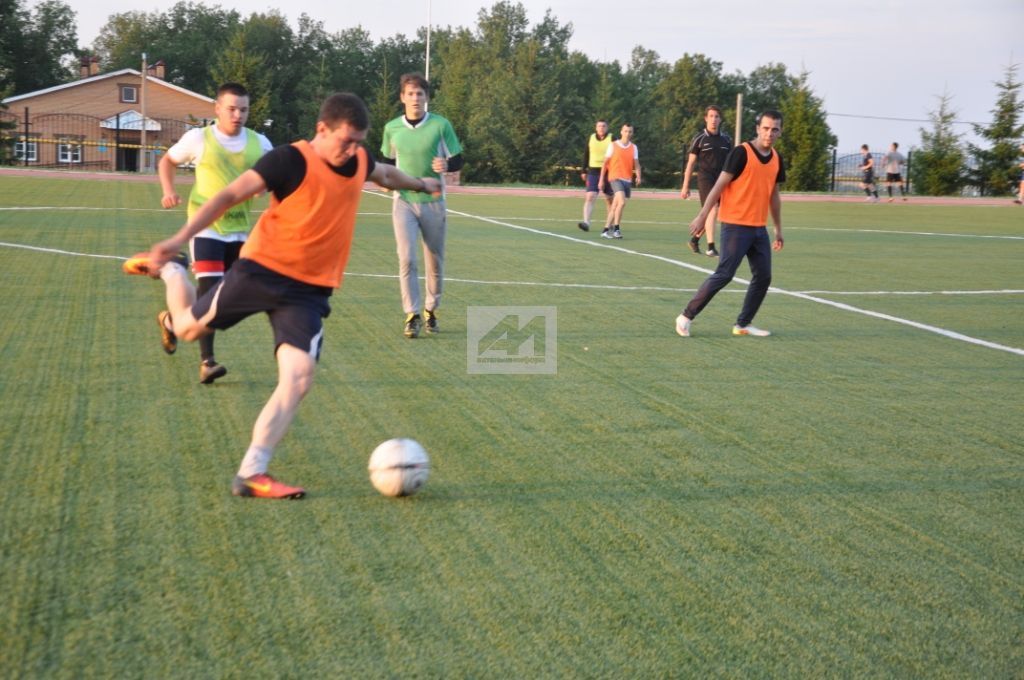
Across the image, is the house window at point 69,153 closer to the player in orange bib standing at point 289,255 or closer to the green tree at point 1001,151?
the green tree at point 1001,151

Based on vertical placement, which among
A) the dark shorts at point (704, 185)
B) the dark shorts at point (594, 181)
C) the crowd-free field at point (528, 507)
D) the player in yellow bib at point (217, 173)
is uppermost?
the dark shorts at point (594, 181)

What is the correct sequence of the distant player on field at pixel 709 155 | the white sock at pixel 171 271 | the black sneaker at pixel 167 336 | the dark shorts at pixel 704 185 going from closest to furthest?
the white sock at pixel 171 271 < the black sneaker at pixel 167 336 < the distant player on field at pixel 709 155 < the dark shorts at pixel 704 185

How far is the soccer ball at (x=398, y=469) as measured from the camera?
5.25 meters

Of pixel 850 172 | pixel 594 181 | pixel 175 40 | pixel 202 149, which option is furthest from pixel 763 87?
pixel 202 149

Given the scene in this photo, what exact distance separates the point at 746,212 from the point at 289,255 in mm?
5984

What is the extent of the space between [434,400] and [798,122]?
157ft

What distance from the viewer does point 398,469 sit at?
5238 millimetres

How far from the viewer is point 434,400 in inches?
295

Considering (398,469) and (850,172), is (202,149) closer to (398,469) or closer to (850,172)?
(398,469)

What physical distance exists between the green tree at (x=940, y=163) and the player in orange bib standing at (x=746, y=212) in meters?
44.6

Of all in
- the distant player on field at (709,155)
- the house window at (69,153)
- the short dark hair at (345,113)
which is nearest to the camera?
the short dark hair at (345,113)

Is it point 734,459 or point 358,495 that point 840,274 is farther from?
point 358,495

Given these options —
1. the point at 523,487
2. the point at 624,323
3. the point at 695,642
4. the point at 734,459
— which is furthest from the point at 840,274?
the point at 695,642

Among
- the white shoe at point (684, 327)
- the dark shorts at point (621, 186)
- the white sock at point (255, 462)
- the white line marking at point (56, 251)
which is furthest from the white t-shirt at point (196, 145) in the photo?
the dark shorts at point (621, 186)
